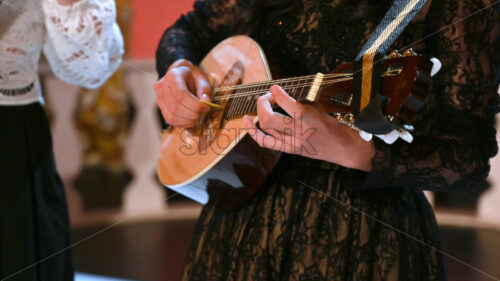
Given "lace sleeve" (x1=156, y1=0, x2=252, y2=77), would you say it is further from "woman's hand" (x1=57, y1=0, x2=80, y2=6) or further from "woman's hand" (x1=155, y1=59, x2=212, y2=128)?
"woman's hand" (x1=57, y1=0, x2=80, y2=6)

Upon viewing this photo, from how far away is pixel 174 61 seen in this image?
0.85m

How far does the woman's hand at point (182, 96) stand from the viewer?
2.45 ft

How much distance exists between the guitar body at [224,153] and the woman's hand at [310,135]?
89mm

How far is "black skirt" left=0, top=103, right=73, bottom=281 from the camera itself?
36.3 inches

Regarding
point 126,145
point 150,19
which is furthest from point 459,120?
point 126,145

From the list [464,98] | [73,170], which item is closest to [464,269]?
[464,98]

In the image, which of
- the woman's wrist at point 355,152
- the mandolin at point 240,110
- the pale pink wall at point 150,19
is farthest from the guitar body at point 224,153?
the pale pink wall at point 150,19

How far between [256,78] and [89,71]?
0.45 metres

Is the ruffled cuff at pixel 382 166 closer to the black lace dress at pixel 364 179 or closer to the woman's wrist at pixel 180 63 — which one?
the black lace dress at pixel 364 179

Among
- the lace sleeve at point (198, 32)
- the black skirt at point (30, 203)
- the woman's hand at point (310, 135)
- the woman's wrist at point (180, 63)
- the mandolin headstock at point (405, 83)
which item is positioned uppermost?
the lace sleeve at point (198, 32)

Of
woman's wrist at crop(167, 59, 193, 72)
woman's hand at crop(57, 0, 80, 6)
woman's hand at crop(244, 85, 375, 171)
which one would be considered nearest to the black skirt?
woman's hand at crop(57, 0, 80, 6)

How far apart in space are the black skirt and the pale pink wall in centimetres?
93

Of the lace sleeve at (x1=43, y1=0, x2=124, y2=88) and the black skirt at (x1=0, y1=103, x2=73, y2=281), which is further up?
the lace sleeve at (x1=43, y1=0, x2=124, y2=88)

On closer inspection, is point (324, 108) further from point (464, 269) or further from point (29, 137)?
point (464, 269)
